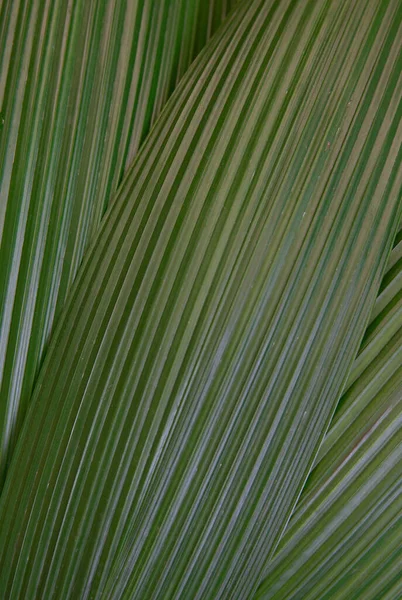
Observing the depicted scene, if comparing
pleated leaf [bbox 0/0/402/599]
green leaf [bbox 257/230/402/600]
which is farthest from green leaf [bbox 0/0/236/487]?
green leaf [bbox 257/230/402/600]

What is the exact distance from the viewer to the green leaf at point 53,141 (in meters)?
0.37

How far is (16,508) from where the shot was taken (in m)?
0.36

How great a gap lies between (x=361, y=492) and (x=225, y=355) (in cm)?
10

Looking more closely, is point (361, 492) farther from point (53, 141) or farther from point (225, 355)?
point (53, 141)

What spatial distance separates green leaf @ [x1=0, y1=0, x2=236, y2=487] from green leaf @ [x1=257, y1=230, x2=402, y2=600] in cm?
17

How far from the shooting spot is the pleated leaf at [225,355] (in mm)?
332

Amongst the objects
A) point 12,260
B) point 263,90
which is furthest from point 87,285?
point 263,90

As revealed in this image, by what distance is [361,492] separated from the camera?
33cm

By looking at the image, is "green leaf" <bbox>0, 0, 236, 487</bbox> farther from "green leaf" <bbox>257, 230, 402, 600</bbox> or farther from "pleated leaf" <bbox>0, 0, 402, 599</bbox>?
"green leaf" <bbox>257, 230, 402, 600</bbox>

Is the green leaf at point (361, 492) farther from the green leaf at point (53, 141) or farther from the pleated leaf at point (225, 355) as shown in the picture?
the green leaf at point (53, 141)

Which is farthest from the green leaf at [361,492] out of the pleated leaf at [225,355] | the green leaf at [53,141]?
the green leaf at [53,141]

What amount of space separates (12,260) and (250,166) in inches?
5.6

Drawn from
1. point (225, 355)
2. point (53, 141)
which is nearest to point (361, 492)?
point (225, 355)

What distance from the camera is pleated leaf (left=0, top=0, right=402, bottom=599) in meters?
0.33
